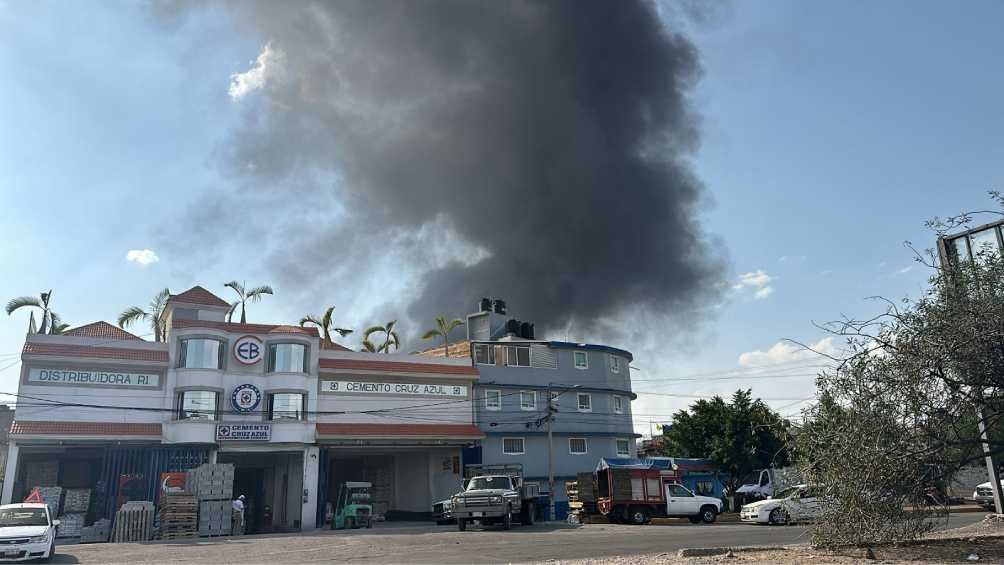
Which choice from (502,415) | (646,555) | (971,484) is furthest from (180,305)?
(971,484)

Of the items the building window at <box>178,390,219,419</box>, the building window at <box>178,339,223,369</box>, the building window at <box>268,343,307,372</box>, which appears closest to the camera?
the building window at <box>178,390,219,419</box>

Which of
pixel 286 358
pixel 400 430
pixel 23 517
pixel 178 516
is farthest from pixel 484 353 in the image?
pixel 23 517

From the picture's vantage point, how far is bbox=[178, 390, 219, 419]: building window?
34.4 m

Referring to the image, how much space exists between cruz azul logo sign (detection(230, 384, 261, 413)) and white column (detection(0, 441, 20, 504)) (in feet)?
30.2

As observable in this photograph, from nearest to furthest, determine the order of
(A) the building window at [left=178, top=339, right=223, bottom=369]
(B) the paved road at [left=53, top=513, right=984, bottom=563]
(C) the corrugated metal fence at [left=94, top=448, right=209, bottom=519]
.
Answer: (B) the paved road at [left=53, top=513, right=984, bottom=563], (C) the corrugated metal fence at [left=94, top=448, right=209, bottom=519], (A) the building window at [left=178, top=339, right=223, bottom=369]

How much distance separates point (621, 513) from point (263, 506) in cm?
2231

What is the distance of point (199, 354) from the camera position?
3541cm

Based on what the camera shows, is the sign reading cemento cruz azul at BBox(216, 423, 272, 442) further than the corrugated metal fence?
Yes

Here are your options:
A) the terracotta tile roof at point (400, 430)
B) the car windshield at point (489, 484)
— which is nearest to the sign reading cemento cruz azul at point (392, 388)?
the terracotta tile roof at point (400, 430)

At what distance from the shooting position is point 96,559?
19.0m

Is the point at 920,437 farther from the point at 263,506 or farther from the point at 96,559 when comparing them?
the point at 263,506

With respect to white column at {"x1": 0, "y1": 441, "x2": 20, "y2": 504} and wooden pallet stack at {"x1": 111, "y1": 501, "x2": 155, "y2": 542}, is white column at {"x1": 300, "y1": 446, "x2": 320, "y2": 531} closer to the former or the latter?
wooden pallet stack at {"x1": 111, "y1": 501, "x2": 155, "y2": 542}

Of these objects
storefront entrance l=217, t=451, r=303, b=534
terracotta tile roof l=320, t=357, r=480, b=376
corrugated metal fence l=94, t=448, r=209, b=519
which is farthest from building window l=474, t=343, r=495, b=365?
corrugated metal fence l=94, t=448, r=209, b=519

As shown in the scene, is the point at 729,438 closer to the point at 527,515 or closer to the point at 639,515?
the point at 639,515
